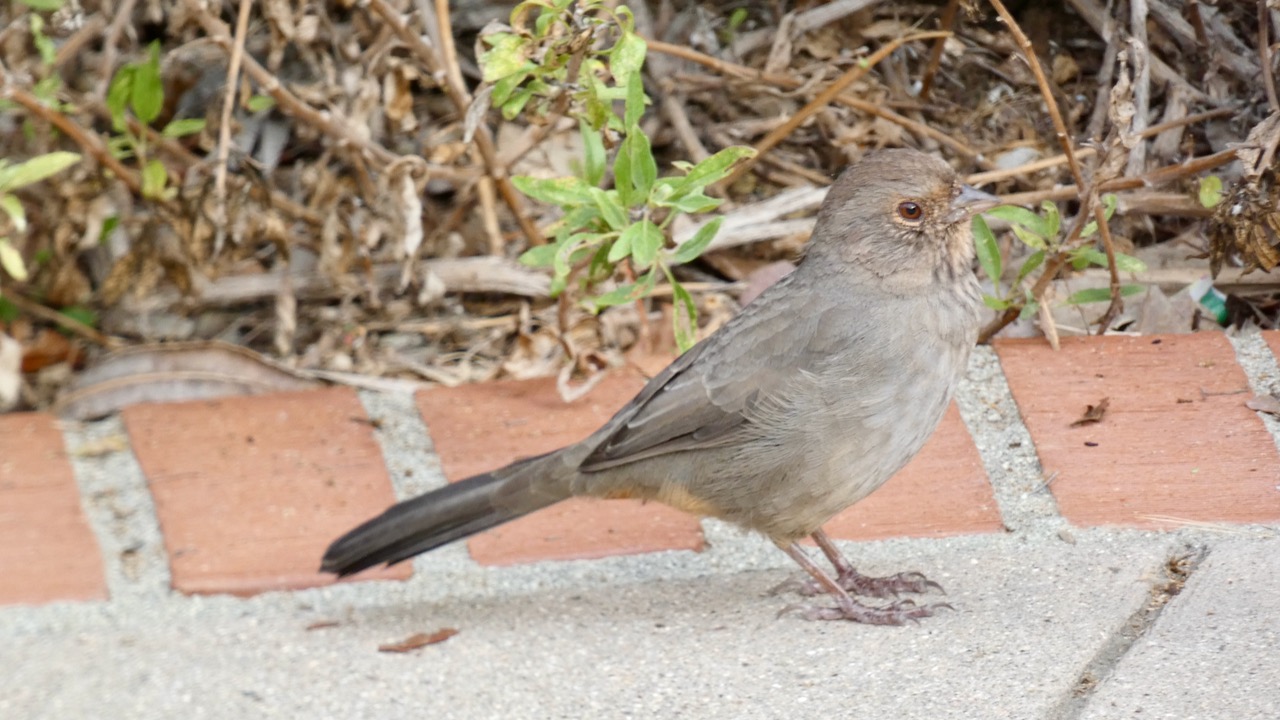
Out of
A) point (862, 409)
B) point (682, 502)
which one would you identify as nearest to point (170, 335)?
point (682, 502)

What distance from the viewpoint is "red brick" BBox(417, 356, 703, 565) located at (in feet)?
11.6

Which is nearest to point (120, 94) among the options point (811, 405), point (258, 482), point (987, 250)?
point (258, 482)

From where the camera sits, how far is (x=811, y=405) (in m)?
3.22

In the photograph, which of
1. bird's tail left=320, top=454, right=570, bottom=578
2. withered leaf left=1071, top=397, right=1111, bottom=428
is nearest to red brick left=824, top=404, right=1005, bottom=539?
withered leaf left=1071, top=397, right=1111, bottom=428

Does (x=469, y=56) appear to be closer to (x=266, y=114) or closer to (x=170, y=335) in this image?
(x=266, y=114)

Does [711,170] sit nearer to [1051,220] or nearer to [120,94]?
[1051,220]

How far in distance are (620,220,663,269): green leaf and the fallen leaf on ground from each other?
0.93 meters

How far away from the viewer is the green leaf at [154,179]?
402 cm

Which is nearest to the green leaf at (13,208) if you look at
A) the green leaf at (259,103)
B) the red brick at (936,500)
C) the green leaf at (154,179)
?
the green leaf at (154,179)

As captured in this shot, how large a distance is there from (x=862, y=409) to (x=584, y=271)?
115 cm

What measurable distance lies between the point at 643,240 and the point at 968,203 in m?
0.73

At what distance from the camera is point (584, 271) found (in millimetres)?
4043

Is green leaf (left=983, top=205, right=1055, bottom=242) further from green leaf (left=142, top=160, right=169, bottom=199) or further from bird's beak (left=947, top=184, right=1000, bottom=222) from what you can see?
green leaf (left=142, top=160, right=169, bottom=199)

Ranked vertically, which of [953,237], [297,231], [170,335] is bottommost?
[170,335]
